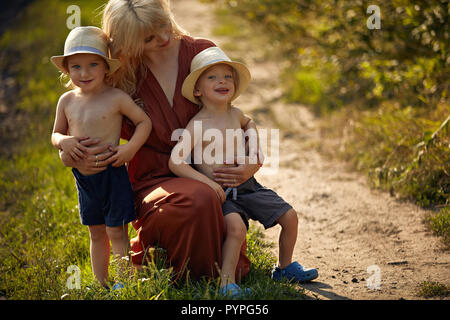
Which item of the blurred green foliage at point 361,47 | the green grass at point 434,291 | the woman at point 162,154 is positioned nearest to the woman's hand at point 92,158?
the woman at point 162,154

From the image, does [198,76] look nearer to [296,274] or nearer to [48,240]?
[296,274]

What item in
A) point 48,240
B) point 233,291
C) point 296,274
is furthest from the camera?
point 48,240

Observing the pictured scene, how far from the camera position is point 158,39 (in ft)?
10.3

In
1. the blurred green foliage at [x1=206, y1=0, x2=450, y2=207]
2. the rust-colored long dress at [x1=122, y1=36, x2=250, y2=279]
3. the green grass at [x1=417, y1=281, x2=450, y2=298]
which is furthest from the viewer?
the blurred green foliage at [x1=206, y1=0, x2=450, y2=207]

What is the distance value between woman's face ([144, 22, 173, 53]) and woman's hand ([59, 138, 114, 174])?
0.67 m

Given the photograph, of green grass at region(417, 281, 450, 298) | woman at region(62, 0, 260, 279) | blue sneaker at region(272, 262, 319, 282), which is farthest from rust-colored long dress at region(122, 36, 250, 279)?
green grass at region(417, 281, 450, 298)

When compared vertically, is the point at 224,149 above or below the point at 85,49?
below

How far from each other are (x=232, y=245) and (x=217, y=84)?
98 cm

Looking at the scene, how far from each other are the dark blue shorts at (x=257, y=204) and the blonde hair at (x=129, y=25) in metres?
0.97

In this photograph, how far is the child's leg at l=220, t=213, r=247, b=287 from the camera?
2932 millimetres

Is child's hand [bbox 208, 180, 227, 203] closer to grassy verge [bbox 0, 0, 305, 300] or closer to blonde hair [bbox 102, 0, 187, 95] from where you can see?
grassy verge [bbox 0, 0, 305, 300]

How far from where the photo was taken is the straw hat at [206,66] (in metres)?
3.11

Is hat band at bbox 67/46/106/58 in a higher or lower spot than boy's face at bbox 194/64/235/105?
higher

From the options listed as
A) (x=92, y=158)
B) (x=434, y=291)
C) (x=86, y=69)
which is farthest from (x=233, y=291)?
(x=86, y=69)
